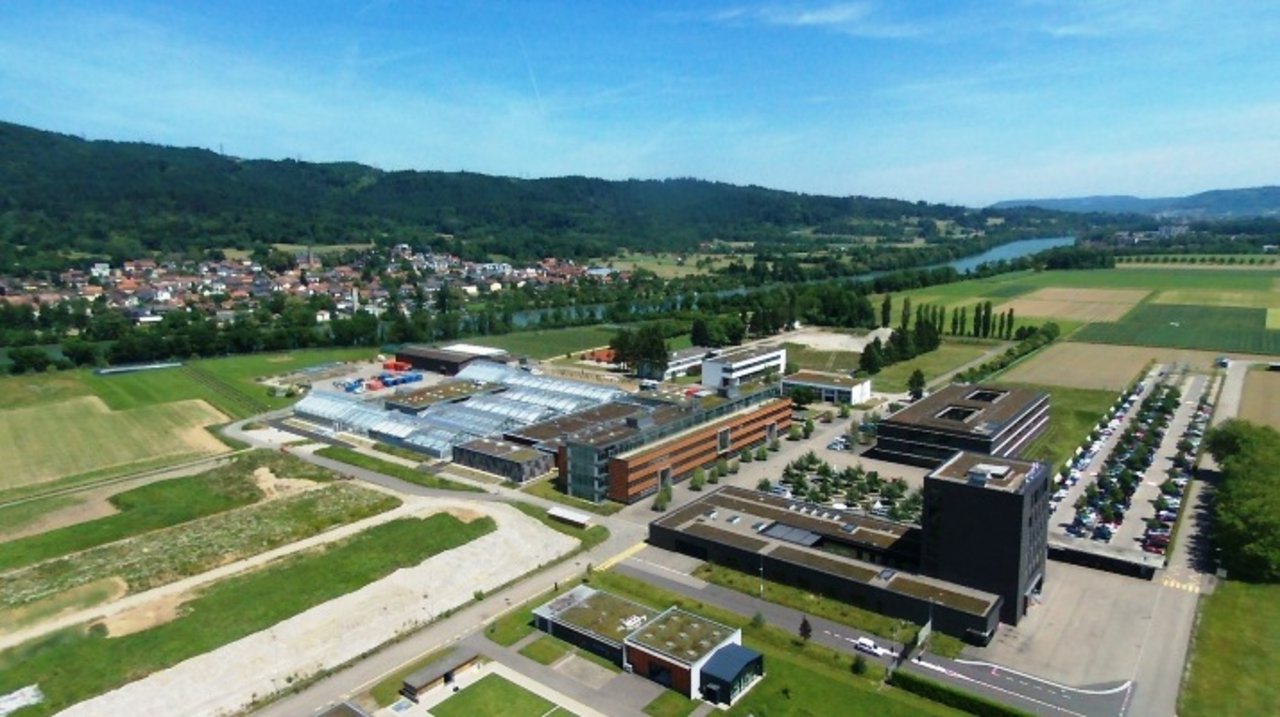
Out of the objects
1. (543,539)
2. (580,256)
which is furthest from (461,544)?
(580,256)

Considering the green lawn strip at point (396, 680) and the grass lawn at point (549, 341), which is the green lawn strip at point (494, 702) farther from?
→ the grass lawn at point (549, 341)

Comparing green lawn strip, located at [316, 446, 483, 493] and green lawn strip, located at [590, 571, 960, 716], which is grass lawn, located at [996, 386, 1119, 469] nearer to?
green lawn strip, located at [590, 571, 960, 716]

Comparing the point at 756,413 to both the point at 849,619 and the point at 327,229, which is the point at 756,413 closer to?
the point at 849,619

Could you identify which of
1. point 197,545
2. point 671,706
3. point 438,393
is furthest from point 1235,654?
point 438,393

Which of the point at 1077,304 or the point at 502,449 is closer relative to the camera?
the point at 502,449

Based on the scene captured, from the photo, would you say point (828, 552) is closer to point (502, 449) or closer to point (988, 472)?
point (988, 472)

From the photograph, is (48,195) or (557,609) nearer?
(557,609)
